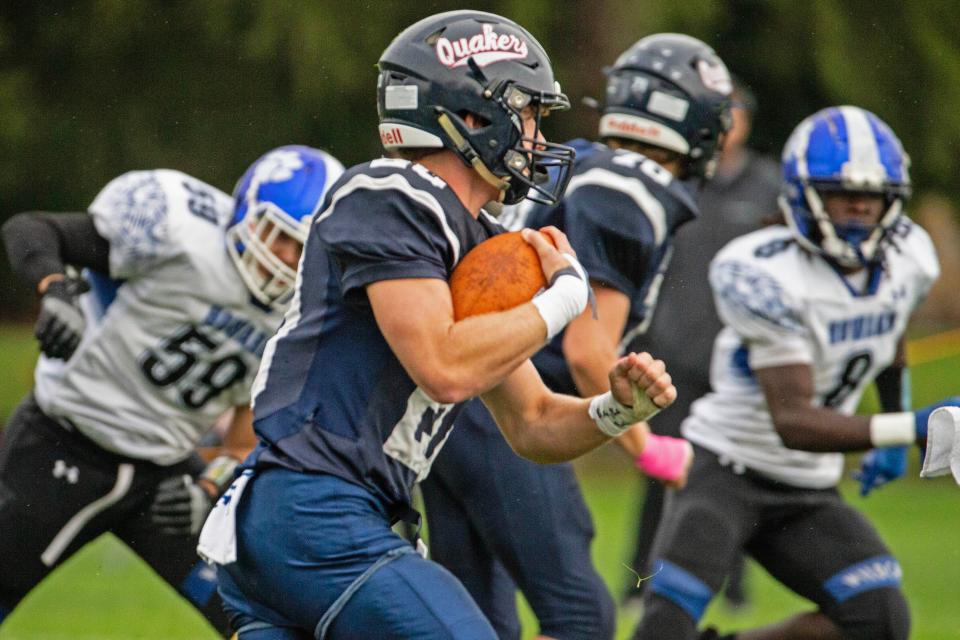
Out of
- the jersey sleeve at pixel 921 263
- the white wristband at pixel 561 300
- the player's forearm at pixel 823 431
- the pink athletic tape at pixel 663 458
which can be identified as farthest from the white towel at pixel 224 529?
the jersey sleeve at pixel 921 263

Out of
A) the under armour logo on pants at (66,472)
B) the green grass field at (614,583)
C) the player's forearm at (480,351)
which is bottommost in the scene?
the green grass field at (614,583)

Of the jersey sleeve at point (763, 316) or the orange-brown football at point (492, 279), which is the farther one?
the jersey sleeve at point (763, 316)

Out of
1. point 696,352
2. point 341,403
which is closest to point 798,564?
point 341,403

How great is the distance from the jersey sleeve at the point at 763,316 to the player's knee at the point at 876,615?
28.0 inches

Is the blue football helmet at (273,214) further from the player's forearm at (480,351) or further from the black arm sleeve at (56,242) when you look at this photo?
the player's forearm at (480,351)

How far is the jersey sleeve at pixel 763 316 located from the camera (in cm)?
505

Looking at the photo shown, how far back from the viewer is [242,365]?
4.97 metres

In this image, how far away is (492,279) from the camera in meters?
3.33

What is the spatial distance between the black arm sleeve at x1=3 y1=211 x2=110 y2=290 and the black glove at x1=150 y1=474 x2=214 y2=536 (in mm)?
667

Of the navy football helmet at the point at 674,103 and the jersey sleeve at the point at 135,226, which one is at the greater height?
the navy football helmet at the point at 674,103

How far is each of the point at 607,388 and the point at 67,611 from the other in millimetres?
3638

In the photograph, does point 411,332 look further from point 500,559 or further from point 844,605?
point 844,605

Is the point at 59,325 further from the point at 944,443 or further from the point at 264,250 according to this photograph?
the point at 944,443

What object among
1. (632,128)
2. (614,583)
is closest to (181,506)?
(632,128)
